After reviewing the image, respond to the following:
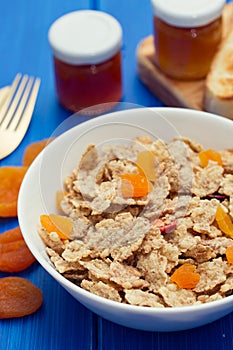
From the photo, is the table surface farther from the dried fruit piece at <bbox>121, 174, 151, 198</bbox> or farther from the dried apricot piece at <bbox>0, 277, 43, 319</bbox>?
the dried fruit piece at <bbox>121, 174, 151, 198</bbox>

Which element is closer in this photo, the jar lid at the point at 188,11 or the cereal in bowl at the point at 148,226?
the cereal in bowl at the point at 148,226

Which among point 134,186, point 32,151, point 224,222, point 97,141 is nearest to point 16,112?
point 32,151

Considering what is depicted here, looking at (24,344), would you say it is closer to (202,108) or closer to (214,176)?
(214,176)

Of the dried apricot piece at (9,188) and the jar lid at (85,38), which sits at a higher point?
the jar lid at (85,38)

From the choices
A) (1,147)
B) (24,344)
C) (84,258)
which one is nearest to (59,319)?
(24,344)

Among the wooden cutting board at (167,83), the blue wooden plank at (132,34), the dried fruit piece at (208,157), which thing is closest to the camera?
the dried fruit piece at (208,157)

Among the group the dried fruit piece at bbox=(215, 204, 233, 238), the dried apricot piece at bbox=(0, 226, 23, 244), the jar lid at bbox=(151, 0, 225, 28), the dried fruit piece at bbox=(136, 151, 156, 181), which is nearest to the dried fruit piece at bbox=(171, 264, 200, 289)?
the dried fruit piece at bbox=(215, 204, 233, 238)

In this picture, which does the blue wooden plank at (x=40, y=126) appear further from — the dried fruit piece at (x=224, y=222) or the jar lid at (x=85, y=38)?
the dried fruit piece at (x=224, y=222)

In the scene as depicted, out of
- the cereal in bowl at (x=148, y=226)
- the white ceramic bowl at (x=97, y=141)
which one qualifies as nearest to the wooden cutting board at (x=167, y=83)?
the white ceramic bowl at (x=97, y=141)
